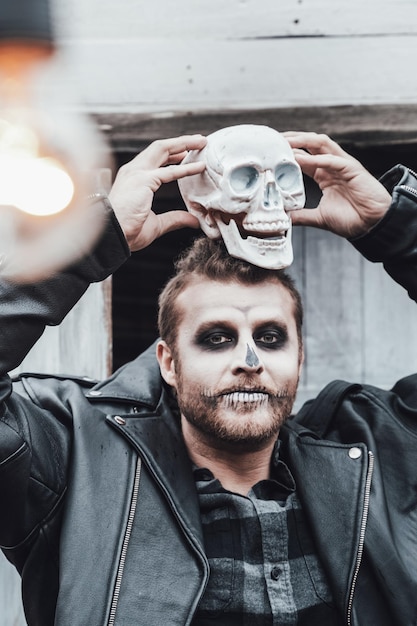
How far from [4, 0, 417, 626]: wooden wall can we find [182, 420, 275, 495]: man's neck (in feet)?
2.41

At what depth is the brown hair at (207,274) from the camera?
237 centimetres

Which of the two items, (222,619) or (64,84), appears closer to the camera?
(222,619)

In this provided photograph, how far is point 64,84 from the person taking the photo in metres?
2.81

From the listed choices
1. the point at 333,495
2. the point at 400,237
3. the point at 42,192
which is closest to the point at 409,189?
the point at 400,237

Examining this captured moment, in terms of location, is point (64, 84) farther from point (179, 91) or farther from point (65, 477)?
point (65, 477)

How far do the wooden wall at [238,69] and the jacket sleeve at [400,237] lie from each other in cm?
53

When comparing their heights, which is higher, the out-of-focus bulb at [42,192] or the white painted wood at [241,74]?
the white painted wood at [241,74]

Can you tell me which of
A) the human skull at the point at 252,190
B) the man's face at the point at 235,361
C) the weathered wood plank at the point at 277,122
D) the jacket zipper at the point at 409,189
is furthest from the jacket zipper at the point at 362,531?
the weathered wood plank at the point at 277,122

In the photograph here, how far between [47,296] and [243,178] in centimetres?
61

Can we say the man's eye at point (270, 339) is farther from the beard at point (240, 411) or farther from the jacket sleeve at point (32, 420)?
the jacket sleeve at point (32, 420)

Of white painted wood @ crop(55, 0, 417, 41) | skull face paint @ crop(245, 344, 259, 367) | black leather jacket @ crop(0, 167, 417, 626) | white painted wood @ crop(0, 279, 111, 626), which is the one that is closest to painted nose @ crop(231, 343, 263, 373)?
skull face paint @ crop(245, 344, 259, 367)

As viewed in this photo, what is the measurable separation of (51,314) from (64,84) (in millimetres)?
1111

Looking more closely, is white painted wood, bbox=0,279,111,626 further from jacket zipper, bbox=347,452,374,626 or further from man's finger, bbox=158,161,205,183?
jacket zipper, bbox=347,452,374,626

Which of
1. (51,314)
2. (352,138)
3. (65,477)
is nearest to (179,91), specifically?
(352,138)
